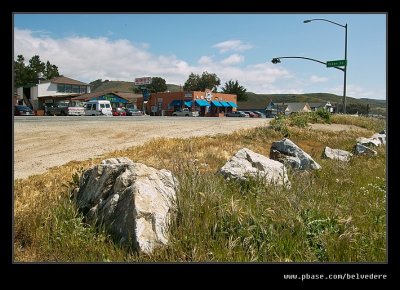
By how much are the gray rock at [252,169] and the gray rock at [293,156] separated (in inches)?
50.7

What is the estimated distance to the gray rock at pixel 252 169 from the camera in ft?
17.6

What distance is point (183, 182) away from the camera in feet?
13.7

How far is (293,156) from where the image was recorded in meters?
8.42

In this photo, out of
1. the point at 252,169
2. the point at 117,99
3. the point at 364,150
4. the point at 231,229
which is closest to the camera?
the point at 231,229

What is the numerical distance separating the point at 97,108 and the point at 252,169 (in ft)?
135

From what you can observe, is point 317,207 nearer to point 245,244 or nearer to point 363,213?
point 363,213

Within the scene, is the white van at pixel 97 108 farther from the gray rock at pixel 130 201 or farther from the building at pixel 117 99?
the gray rock at pixel 130 201

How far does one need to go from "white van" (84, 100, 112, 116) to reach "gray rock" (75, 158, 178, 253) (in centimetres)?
4055

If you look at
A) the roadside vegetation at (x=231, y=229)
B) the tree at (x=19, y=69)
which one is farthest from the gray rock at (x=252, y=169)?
the tree at (x=19, y=69)

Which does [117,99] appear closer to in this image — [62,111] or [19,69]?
[62,111]

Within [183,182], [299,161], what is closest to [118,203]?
[183,182]

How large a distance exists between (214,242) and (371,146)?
9888 millimetres

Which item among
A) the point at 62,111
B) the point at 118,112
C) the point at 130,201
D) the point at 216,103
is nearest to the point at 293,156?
the point at 130,201

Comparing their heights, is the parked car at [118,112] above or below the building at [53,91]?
below
